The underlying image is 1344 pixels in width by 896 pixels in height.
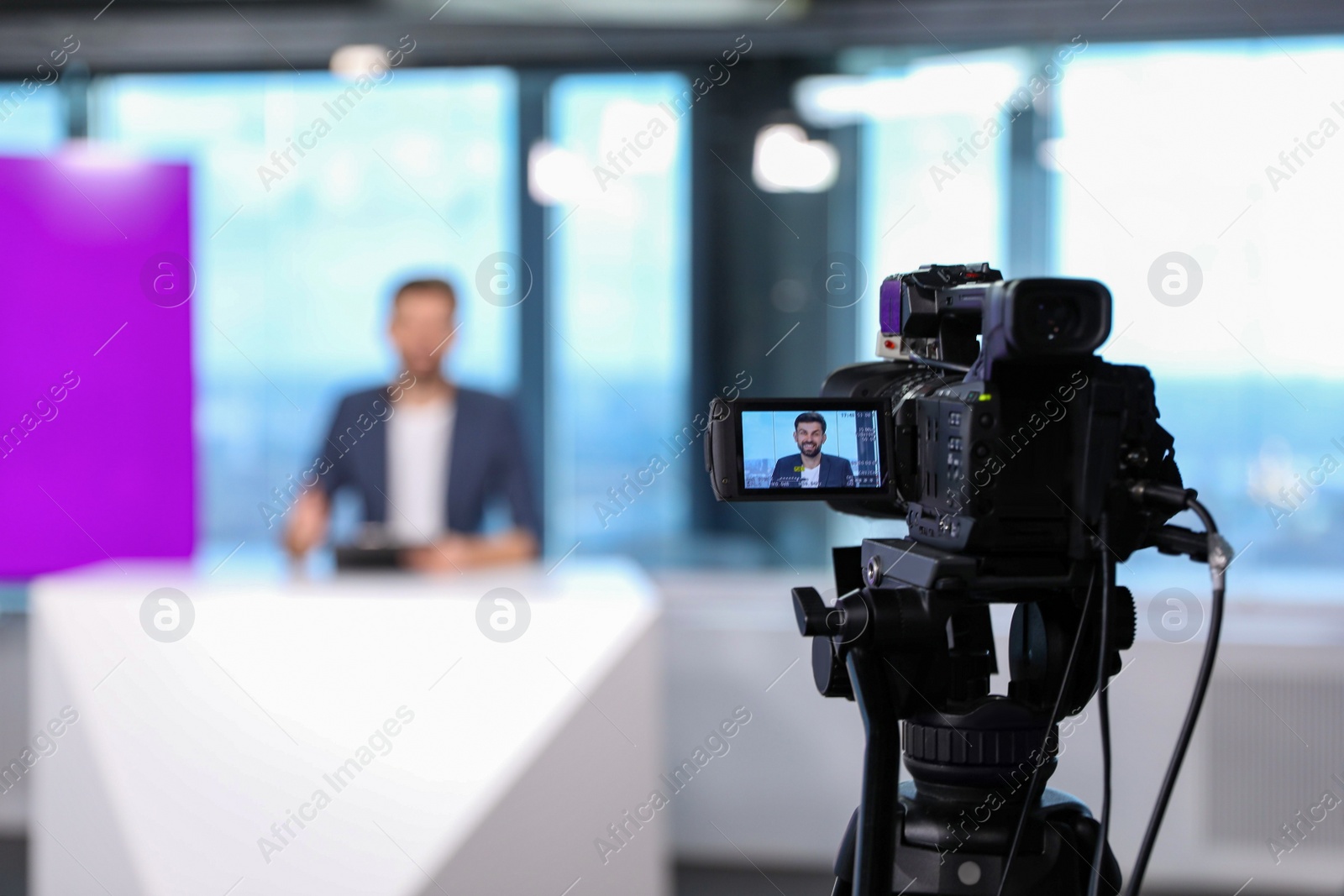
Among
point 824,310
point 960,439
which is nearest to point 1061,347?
point 960,439

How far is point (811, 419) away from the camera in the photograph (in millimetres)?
1071

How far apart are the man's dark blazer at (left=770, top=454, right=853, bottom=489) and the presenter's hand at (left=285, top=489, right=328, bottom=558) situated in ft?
7.32

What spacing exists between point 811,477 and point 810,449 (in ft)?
0.09

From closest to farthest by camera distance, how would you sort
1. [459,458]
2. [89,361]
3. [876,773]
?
[876,773] < [459,458] < [89,361]

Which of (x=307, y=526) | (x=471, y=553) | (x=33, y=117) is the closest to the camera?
(x=471, y=553)

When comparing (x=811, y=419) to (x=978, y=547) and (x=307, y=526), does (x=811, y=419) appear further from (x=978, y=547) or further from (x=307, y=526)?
(x=307, y=526)

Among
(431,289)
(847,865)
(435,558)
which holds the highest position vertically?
(431,289)

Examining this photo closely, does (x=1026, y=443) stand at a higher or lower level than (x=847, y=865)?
higher

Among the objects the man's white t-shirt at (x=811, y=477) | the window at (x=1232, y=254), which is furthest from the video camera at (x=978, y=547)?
the window at (x=1232, y=254)

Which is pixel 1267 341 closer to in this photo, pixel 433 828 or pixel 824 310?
pixel 824 310

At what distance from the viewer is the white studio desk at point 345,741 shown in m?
1.95

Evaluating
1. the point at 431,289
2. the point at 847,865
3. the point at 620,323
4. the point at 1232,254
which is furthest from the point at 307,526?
the point at 1232,254

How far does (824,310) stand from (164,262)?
2.24m

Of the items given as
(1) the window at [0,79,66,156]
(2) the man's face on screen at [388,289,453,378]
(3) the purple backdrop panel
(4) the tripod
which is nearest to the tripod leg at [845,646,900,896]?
(4) the tripod
